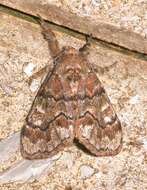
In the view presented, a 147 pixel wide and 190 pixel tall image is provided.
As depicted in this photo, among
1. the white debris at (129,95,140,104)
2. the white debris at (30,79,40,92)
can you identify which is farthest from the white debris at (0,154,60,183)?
the white debris at (129,95,140,104)

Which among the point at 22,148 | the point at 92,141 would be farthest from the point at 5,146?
the point at 92,141

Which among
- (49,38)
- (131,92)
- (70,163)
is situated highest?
(49,38)

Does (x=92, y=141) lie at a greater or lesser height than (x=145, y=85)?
lesser

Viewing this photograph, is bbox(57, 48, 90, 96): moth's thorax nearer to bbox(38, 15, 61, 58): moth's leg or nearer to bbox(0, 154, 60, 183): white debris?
bbox(38, 15, 61, 58): moth's leg

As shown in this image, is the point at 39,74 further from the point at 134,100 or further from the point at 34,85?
the point at 134,100

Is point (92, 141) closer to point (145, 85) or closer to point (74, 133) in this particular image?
point (74, 133)

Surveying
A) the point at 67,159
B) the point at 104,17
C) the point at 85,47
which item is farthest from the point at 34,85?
the point at 104,17
